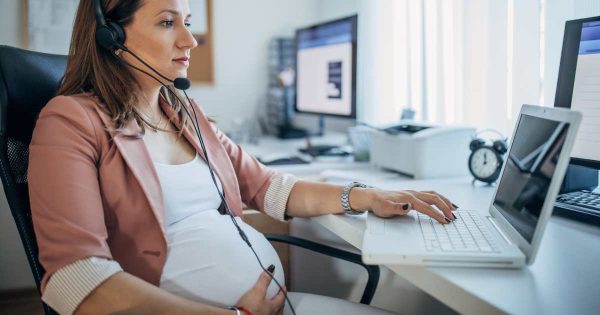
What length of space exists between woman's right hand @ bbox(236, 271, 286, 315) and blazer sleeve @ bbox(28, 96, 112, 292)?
271 millimetres

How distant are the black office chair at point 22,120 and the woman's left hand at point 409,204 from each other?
143 millimetres

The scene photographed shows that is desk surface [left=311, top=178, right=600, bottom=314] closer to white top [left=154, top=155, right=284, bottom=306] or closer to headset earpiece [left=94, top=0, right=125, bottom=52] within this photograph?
white top [left=154, top=155, right=284, bottom=306]

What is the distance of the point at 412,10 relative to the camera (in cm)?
217

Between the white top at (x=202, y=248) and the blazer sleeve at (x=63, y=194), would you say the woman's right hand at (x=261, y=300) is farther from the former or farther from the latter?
the blazer sleeve at (x=63, y=194)

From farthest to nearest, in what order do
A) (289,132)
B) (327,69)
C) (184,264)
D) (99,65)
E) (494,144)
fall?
(289,132) < (327,69) < (494,144) < (99,65) < (184,264)

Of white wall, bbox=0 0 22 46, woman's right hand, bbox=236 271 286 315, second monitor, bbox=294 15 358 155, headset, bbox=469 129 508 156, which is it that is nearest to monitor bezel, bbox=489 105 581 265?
woman's right hand, bbox=236 271 286 315

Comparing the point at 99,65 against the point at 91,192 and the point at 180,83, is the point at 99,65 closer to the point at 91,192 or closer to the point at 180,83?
the point at 180,83

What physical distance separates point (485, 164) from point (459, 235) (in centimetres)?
63

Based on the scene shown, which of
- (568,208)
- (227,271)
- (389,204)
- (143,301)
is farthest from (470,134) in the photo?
(143,301)

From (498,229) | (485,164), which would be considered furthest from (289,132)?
(498,229)

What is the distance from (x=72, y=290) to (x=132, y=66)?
0.51 meters

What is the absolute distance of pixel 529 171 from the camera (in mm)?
914

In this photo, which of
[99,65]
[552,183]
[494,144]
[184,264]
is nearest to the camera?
[552,183]

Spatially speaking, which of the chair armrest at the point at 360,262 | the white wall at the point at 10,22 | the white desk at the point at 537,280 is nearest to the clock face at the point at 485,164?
the white desk at the point at 537,280
